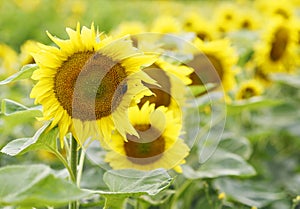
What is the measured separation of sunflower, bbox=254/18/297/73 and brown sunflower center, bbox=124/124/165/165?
1110mm

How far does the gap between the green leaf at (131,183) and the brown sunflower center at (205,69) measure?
56cm

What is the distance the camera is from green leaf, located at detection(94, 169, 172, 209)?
2.93ft

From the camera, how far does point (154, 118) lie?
1142mm

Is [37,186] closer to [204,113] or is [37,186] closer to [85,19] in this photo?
[204,113]

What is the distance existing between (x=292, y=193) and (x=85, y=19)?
Result: 289 cm

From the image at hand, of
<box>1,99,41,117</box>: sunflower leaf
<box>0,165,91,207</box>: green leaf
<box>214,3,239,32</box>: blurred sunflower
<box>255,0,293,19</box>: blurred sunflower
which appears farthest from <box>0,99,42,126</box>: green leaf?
<box>255,0,293,19</box>: blurred sunflower

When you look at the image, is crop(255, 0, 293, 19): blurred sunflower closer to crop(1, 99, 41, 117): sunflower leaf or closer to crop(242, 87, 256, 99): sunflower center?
crop(242, 87, 256, 99): sunflower center

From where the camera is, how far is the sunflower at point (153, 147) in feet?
3.75

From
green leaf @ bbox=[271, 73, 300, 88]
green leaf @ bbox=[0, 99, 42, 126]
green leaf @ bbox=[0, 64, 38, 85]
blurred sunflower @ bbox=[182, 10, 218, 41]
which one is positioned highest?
blurred sunflower @ bbox=[182, 10, 218, 41]

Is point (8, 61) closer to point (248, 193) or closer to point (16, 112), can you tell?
point (248, 193)

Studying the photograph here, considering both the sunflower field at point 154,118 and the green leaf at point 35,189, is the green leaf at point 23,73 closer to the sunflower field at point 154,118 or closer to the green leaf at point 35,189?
the sunflower field at point 154,118

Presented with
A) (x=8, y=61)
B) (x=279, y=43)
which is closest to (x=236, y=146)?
(x=279, y=43)

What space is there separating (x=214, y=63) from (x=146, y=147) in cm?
65

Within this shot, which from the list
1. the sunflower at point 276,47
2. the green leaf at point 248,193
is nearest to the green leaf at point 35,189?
the green leaf at point 248,193
